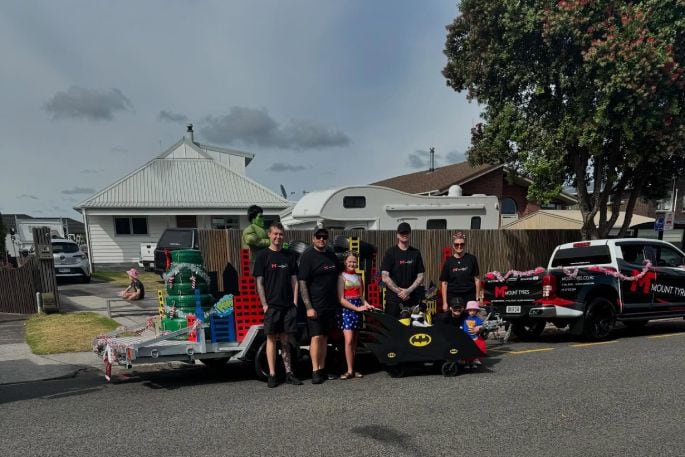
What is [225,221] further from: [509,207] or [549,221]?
[549,221]

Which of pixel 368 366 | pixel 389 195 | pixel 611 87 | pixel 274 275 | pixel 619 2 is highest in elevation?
pixel 619 2

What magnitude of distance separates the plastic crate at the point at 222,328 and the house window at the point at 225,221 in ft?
57.9

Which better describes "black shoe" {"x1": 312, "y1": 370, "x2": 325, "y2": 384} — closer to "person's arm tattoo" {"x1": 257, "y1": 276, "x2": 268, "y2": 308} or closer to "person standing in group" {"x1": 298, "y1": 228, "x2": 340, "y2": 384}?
"person standing in group" {"x1": 298, "y1": 228, "x2": 340, "y2": 384}

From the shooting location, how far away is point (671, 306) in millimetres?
8984

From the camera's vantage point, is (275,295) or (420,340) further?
(420,340)

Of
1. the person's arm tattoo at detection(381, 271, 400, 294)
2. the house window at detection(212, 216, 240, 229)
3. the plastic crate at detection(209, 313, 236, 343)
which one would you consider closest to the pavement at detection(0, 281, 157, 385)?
the plastic crate at detection(209, 313, 236, 343)

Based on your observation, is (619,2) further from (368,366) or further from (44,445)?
(44,445)

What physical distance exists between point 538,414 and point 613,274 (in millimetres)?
4809

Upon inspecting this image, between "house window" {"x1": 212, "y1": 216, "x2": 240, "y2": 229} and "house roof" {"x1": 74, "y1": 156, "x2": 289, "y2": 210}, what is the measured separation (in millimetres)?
919

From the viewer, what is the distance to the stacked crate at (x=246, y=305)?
615 centimetres

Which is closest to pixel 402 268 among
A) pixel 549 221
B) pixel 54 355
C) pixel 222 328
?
pixel 222 328

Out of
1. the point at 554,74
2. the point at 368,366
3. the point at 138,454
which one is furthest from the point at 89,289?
the point at 554,74

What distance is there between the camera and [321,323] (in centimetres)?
581

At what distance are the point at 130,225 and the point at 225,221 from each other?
418cm
